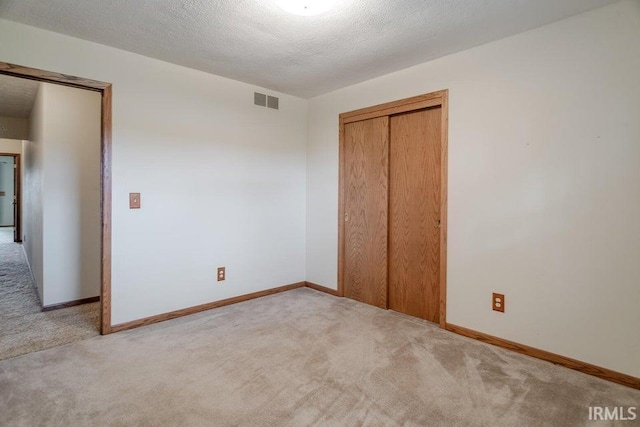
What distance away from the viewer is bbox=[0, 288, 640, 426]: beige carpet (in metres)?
1.68

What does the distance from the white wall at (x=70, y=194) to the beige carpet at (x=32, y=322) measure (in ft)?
0.81

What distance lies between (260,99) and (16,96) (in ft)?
10.4

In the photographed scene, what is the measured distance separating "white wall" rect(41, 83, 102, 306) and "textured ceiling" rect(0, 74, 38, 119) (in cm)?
56

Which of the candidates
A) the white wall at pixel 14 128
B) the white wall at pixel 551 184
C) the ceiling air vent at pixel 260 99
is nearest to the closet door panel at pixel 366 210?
the white wall at pixel 551 184

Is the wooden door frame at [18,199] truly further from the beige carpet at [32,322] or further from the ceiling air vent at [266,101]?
the ceiling air vent at [266,101]

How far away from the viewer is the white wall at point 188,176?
2719 mm

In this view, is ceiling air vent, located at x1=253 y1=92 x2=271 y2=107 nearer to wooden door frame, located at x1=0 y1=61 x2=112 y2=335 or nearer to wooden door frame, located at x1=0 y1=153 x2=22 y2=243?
wooden door frame, located at x1=0 y1=61 x2=112 y2=335

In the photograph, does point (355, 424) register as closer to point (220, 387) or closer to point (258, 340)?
point (220, 387)

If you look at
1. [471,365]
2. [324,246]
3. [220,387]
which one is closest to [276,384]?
[220,387]

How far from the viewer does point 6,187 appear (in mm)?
9836

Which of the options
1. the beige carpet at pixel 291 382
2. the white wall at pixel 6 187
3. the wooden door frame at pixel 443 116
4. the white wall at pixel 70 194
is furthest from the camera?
the white wall at pixel 6 187

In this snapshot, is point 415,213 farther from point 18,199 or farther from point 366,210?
point 18,199

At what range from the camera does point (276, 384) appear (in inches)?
77.4

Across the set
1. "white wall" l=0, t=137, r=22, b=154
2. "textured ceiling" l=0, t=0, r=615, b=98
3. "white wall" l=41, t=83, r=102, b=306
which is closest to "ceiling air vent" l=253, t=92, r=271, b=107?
"textured ceiling" l=0, t=0, r=615, b=98
